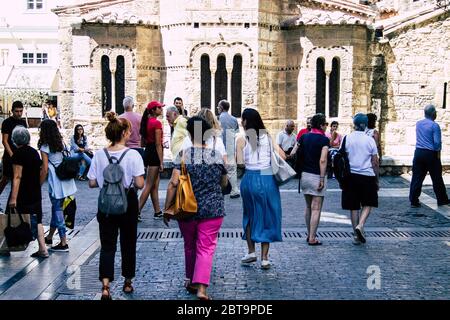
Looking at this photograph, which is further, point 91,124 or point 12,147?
point 91,124

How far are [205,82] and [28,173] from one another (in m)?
13.2

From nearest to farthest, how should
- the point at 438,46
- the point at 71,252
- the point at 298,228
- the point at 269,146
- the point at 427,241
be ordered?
the point at 269,146
the point at 71,252
the point at 427,241
the point at 298,228
the point at 438,46

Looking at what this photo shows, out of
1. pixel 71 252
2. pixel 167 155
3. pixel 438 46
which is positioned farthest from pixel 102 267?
pixel 438 46

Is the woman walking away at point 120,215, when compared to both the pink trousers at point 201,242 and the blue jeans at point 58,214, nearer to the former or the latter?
the pink trousers at point 201,242

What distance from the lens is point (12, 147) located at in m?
11.2

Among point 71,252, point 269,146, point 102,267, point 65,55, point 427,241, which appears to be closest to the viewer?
point 102,267

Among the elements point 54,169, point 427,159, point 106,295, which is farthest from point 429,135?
point 106,295

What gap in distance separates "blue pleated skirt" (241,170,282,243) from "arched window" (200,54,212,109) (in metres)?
13.2

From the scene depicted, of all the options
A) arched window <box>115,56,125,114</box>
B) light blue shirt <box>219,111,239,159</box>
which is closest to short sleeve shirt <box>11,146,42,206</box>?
light blue shirt <box>219,111,239,159</box>

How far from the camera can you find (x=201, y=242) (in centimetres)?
722

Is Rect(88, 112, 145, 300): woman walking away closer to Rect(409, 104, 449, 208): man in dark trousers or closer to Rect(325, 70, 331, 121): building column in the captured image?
Rect(409, 104, 449, 208): man in dark trousers

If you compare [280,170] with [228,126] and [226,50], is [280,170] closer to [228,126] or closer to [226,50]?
[228,126]

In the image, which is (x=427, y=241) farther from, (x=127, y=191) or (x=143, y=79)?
(x=143, y=79)

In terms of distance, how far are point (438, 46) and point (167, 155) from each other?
28.6 ft
